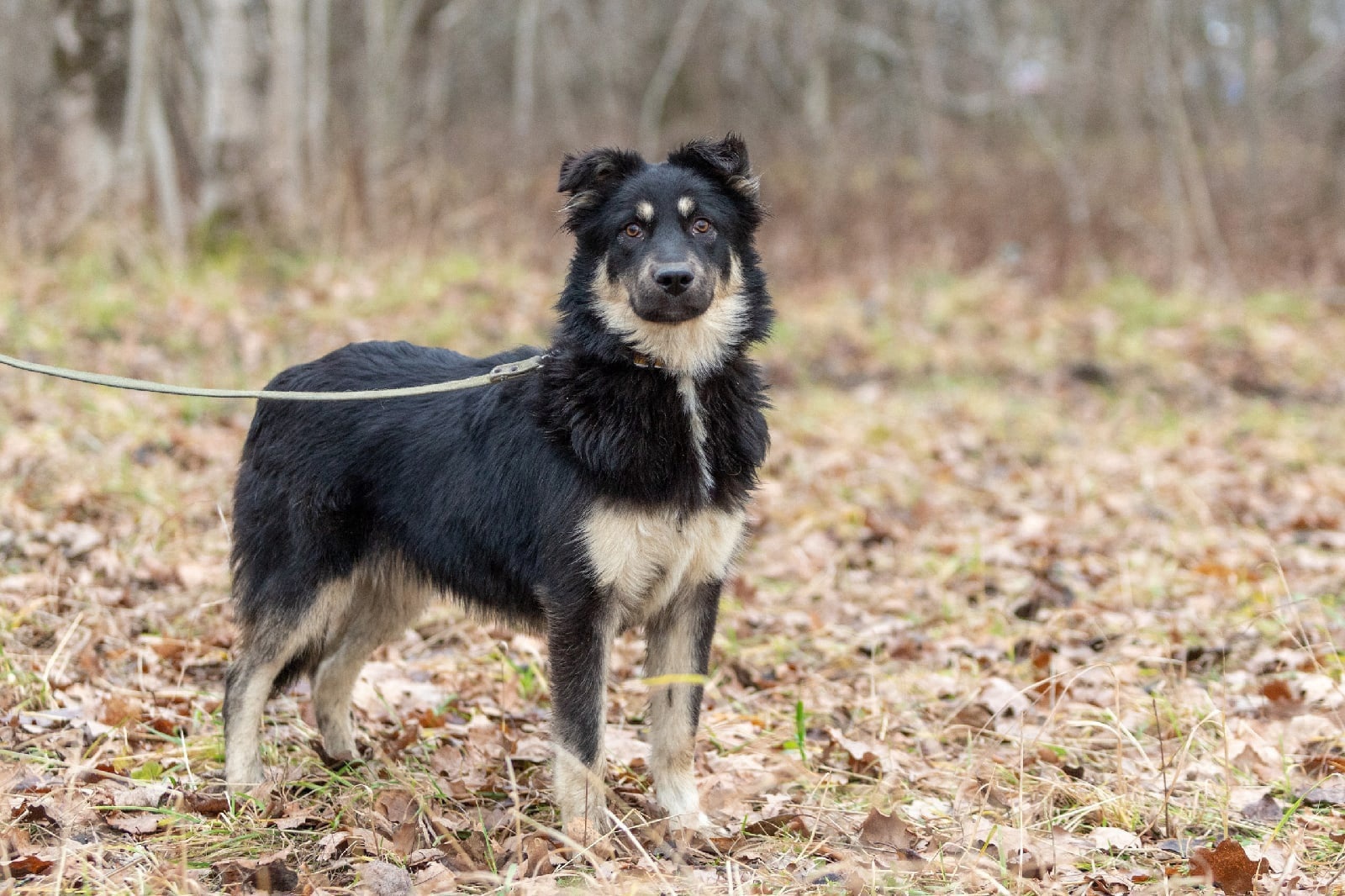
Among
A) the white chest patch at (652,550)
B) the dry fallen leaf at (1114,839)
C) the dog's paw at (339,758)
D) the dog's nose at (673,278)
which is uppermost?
the dog's nose at (673,278)

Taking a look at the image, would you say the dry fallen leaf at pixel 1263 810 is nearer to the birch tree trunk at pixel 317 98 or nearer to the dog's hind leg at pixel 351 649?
the dog's hind leg at pixel 351 649

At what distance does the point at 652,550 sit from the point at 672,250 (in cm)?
87

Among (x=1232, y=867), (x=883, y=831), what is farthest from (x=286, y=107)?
(x=1232, y=867)

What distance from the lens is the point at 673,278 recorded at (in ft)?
11.2

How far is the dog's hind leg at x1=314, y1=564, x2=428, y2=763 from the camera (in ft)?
13.2

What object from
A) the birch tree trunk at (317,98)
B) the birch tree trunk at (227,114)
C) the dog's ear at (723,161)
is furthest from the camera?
the birch tree trunk at (317,98)

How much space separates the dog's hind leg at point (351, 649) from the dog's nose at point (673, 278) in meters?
1.34

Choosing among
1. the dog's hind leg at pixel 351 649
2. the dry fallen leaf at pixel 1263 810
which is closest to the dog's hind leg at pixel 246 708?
the dog's hind leg at pixel 351 649

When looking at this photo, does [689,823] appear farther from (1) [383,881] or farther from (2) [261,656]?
(2) [261,656]

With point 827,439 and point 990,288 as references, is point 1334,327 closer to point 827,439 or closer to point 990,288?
point 990,288

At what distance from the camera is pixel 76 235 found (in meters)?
10.5

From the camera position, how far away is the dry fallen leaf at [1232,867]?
2912 millimetres

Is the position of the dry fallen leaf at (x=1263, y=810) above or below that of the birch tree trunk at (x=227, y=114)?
below

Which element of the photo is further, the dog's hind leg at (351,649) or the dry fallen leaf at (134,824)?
the dog's hind leg at (351,649)
